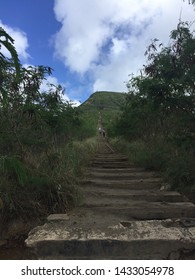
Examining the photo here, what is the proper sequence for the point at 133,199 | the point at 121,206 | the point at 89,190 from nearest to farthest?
1. the point at 121,206
2. the point at 133,199
3. the point at 89,190

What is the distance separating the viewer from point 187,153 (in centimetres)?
693

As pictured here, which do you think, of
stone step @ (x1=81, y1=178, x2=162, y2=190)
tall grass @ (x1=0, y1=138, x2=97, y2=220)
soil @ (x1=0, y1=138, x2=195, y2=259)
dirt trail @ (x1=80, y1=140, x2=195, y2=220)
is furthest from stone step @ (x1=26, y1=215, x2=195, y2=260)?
stone step @ (x1=81, y1=178, x2=162, y2=190)

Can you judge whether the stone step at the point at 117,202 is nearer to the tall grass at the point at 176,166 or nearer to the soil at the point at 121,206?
the soil at the point at 121,206

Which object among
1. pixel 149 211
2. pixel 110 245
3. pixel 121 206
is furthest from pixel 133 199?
pixel 110 245

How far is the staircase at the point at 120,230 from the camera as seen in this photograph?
11.2 feet

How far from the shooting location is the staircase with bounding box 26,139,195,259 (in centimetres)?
342

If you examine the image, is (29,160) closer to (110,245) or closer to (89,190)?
(89,190)

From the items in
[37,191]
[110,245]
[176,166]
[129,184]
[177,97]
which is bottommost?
[110,245]

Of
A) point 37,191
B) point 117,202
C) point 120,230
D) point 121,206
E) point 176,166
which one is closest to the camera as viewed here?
point 120,230

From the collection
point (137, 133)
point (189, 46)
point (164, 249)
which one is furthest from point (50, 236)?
point (137, 133)

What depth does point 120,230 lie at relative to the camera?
12.2 feet

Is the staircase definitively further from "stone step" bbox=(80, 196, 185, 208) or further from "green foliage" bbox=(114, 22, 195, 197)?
"green foliage" bbox=(114, 22, 195, 197)

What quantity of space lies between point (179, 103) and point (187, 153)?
1198 millimetres

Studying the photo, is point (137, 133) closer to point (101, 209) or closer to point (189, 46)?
point (189, 46)
